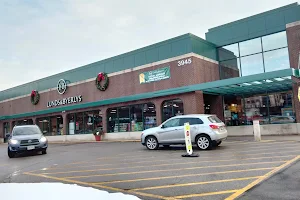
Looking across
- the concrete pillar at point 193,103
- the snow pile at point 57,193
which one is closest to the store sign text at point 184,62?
the concrete pillar at point 193,103

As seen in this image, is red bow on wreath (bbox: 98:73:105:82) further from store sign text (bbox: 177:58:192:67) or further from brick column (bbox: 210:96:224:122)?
brick column (bbox: 210:96:224:122)

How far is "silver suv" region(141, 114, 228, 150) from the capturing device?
12.3 m

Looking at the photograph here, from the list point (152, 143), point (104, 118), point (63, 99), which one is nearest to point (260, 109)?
point (152, 143)

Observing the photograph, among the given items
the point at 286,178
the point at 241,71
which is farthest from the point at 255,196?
the point at 241,71

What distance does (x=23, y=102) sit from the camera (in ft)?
121

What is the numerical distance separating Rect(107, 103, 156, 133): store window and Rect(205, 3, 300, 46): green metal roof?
8.02 meters

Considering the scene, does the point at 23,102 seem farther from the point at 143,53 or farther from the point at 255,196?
the point at 255,196

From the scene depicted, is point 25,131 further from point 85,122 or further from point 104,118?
point 85,122

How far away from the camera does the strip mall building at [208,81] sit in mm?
18141

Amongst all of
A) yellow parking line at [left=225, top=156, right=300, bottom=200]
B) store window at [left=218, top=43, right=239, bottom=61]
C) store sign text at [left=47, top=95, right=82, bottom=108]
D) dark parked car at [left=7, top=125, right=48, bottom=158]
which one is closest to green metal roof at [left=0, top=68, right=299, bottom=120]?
store window at [left=218, top=43, right=239, bottom=61]

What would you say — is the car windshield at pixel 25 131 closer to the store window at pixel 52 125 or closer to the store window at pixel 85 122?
the store window at pixel 85 122

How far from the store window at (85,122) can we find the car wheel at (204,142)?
14.9m

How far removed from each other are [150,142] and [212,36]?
1275 cm

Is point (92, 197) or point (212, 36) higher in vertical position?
point (212, 36)
